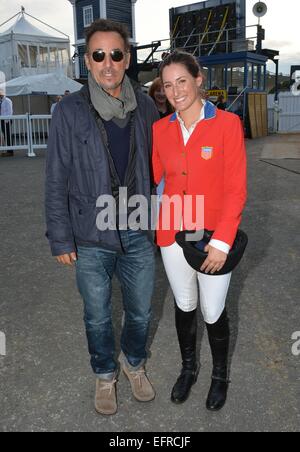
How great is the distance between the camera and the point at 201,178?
2406mm

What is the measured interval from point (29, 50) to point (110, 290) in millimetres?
29988

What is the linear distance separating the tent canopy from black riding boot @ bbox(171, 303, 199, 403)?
1890 centimetres

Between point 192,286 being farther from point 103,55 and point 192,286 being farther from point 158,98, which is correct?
point 158,98

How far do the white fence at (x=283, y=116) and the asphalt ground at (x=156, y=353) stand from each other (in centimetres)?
1827

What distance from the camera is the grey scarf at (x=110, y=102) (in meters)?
2.32

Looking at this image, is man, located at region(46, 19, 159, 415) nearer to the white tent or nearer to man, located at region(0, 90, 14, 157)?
man, located at region(0, 90, 14, 157)

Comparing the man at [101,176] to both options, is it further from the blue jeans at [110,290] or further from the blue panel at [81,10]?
the blue panel at [81,10]

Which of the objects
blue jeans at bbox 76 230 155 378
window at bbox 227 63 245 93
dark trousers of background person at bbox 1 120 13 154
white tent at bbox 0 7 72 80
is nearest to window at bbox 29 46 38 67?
white tent at bbox 0 7 72 80

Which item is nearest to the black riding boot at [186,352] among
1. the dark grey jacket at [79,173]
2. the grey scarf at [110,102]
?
the dark grey jacket at [79,173]

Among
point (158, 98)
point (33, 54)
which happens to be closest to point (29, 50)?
point (33, 54)

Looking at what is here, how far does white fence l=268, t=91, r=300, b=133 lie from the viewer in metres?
22.5

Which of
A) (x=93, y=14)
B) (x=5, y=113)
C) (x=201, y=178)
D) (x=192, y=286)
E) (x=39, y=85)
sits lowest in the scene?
(x=192, y=286)

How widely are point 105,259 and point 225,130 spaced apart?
3.12 ft

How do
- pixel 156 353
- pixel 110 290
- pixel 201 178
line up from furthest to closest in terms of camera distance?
pixel 156 353 < pixel 110 290 < pixel 201 178
